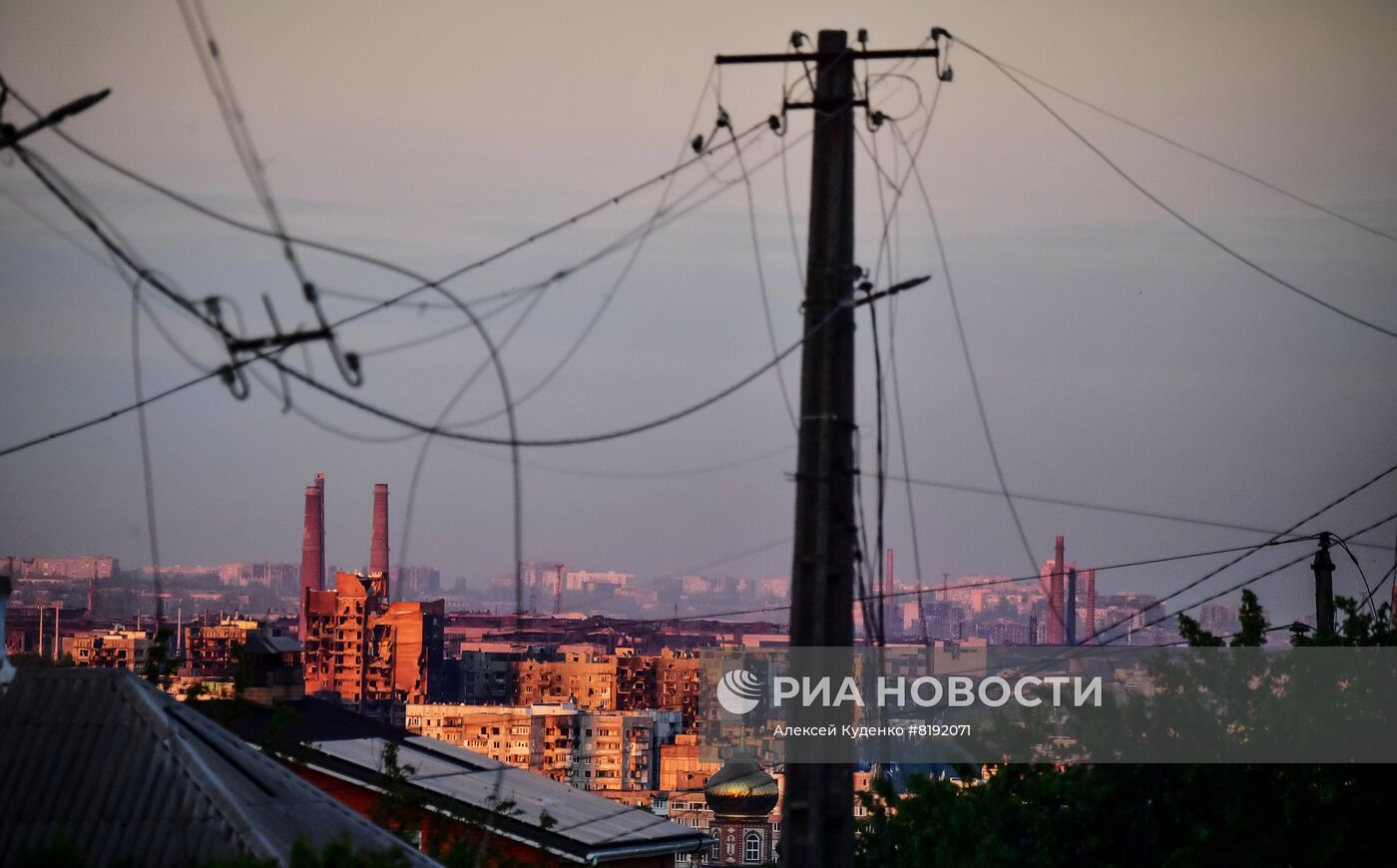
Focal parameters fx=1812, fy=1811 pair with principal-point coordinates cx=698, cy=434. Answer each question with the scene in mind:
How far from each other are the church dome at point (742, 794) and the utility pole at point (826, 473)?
74.7ft

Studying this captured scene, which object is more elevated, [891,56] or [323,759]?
[891,56]

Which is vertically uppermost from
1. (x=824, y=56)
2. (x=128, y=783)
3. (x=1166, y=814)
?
(x=824, y=56)

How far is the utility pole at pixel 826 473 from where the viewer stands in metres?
9.34

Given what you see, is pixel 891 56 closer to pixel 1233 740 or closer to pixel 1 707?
pixel 1 707

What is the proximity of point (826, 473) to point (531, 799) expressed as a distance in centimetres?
1189

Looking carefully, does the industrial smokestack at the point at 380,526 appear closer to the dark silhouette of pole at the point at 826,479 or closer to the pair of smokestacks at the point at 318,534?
the pair of smokestacks at the point at 318,534

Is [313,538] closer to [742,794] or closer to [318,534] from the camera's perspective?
[318,534]

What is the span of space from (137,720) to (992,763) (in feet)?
30.3

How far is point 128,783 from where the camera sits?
9602 millimetres

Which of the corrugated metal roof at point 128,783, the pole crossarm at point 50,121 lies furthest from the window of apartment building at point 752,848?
the pole crossarm at point 50,121

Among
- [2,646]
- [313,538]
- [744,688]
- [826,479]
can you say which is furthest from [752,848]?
[313,538]

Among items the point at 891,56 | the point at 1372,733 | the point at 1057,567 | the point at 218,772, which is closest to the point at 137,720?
the point at 218,772

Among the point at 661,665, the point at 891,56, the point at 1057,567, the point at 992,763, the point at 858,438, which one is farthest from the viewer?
the point at 1057,567

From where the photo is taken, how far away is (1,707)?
10.1 metres
